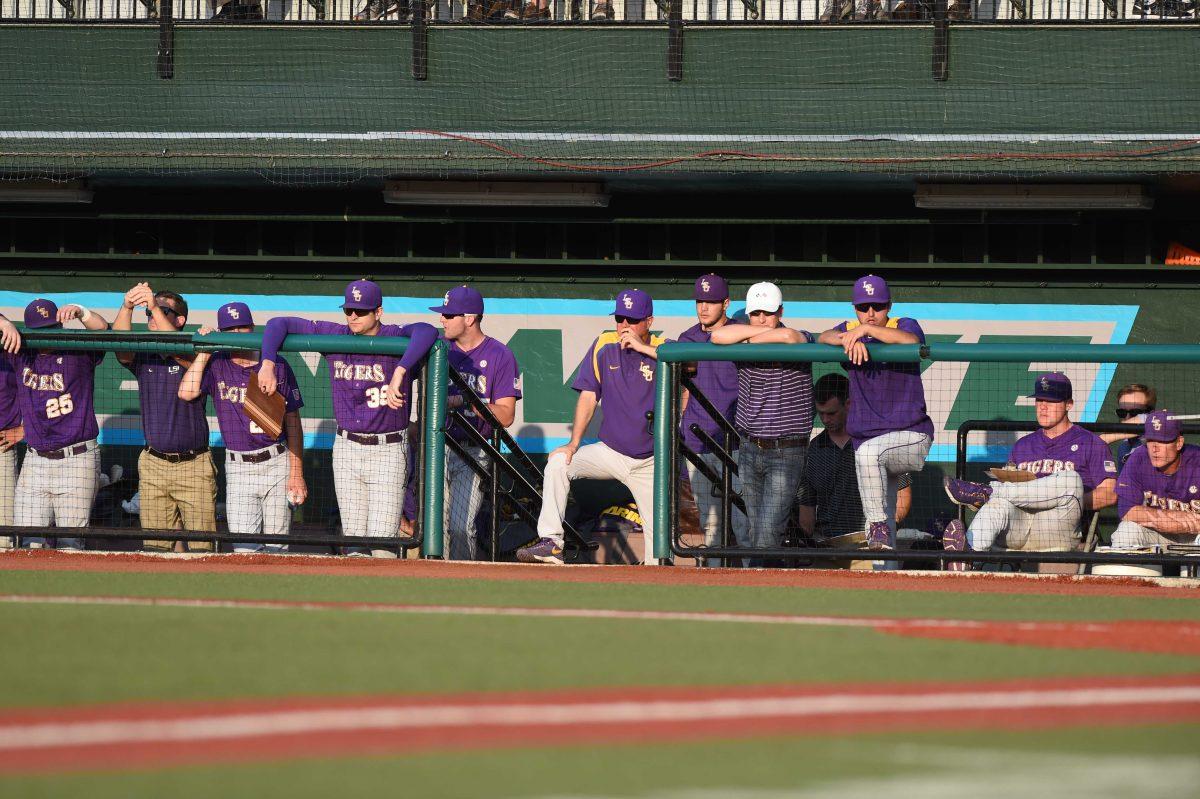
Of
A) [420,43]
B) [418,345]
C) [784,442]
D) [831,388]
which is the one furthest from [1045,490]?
[420,43]

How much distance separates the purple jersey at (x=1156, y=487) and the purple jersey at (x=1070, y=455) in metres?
0.14

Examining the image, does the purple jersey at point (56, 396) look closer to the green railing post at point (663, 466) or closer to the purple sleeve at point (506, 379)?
the purple sleeve at point (506, 379)

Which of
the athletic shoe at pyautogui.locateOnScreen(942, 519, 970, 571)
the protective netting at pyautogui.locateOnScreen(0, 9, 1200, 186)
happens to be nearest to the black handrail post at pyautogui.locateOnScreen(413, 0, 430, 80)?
the protective netting at pyautogui.locateOnScreen(0, 9, 1200, 186)

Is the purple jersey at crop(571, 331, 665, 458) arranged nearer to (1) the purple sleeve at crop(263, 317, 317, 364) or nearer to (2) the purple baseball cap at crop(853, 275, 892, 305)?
(2) the purple baseball cap at crop(853, 275, 892, 305)

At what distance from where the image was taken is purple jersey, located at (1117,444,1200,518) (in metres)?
8.12

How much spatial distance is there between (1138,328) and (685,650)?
303 inches

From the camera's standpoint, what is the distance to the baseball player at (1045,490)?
25.9 feet

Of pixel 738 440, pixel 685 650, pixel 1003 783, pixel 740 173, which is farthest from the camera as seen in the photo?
pixel 740 173

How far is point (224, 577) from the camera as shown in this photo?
22.5ft

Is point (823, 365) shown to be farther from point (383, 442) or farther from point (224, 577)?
point (224, 577)

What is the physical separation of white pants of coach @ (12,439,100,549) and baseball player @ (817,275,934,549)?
451 cm

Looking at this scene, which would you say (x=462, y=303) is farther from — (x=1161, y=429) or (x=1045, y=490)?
(x=1161, y=429)

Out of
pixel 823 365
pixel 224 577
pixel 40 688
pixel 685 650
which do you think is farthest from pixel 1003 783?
pixel 823 365

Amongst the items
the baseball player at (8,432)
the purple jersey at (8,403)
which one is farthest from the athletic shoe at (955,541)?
the purple jersey at (8,403)
